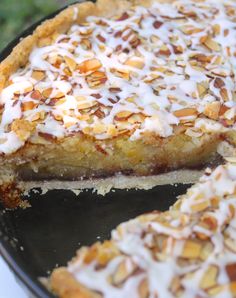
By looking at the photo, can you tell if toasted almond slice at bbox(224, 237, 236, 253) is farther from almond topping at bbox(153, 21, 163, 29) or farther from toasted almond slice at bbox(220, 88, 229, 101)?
almond topping at bbox(153, 21, 163, 29)

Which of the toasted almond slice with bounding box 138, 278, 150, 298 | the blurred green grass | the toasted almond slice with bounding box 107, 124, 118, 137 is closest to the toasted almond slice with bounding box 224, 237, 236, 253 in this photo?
the toasted almond slice with bounding box 138, 278, 150, 298

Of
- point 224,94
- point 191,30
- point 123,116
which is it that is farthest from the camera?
point 191,30

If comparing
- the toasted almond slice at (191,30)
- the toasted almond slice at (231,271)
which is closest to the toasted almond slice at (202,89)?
the toasted almond slice at (191,30)

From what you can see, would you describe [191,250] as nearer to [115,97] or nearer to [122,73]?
[115,97]

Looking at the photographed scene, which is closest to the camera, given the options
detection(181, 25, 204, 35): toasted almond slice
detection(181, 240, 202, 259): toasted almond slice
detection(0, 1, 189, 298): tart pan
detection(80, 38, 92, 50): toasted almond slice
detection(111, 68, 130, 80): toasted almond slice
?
detection(181, 240, 202, 259): toasted almond slice

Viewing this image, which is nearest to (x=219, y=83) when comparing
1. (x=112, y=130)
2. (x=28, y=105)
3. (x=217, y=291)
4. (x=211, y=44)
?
(x=211, y=44)

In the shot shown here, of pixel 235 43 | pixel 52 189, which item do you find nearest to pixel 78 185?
pixel 52 189
